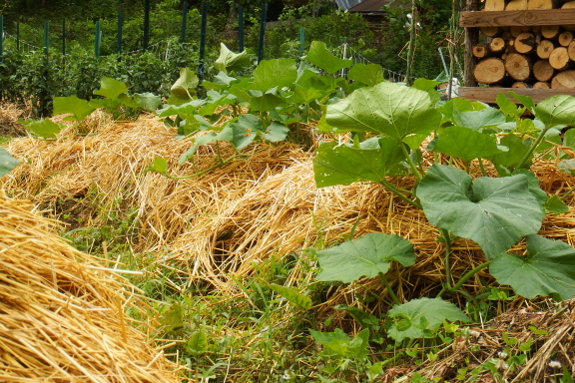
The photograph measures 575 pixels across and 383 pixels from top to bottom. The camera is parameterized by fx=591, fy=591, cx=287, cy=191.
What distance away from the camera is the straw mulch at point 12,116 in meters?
5.13

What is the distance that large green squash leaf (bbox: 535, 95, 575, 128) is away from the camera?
175 cm

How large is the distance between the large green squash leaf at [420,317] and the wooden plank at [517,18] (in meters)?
3.52

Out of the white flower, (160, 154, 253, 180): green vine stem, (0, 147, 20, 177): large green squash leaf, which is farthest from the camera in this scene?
(160, 154, 253, 180): green vine stem

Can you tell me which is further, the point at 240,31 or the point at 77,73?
the point at 77,73

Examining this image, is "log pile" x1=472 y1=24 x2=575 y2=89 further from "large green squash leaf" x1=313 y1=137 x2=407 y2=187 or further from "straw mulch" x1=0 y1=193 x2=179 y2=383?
"straw mulch" x1=0 y1=193 x2=179 y2=383

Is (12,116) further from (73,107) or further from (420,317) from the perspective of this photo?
(420,317)

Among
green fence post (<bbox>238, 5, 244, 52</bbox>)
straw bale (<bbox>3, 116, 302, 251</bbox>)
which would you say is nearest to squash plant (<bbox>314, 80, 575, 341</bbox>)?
straw bale (<bbox>3, 116, 302, 251</bbox>)

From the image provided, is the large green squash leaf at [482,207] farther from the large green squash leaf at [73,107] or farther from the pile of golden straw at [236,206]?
the large green squash leaf at [73,107]

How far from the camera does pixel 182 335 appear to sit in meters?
1.63

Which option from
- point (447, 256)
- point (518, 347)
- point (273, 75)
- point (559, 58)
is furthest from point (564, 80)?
point (518, 347)

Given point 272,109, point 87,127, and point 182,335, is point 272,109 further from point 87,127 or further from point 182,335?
point 87,127

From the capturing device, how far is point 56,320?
44.1 inches

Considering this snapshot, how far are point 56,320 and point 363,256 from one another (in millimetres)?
810

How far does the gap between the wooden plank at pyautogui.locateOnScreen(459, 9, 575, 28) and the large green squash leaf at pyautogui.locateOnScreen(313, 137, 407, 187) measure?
3.29 meters
